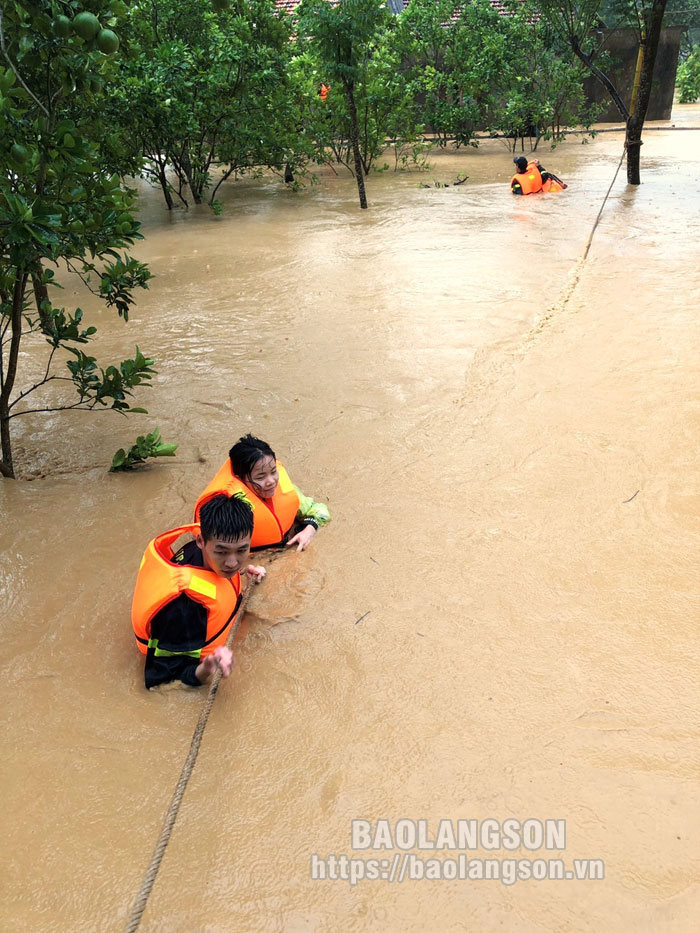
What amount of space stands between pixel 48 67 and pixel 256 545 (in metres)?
2.39

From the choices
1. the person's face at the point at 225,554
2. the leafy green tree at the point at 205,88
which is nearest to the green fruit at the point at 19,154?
the person's face at the point at 225,554

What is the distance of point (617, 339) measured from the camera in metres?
5.98

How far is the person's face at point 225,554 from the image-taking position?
283 centimetres

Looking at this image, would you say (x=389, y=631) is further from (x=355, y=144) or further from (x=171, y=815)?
(x=355, y=144)

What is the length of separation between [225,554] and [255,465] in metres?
0.72

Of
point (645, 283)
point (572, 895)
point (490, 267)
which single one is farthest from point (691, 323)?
point (572, 895)

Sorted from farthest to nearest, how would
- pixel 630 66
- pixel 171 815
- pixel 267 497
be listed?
pixel 630 66 → pixel 267 497 → pixel 171 815

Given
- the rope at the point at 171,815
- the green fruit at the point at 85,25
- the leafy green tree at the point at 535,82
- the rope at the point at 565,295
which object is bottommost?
the rope at the point at 565,295

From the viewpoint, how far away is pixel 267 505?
3.67 m

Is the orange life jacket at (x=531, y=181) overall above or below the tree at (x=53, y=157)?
below

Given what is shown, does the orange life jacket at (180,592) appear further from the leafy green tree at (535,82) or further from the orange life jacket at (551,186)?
the leafy green tree at (535,82)

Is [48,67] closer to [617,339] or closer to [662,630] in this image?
[662,630]

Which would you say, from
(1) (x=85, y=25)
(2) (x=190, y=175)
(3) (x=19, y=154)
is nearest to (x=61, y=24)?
(1) (x=85, y=25)

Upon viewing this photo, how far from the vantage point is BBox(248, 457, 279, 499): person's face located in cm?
351
